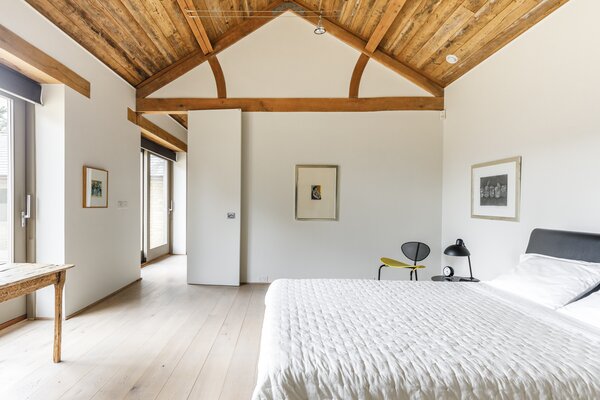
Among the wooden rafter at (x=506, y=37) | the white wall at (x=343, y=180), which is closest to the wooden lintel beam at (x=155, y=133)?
the white wall at (x=343, y=180)

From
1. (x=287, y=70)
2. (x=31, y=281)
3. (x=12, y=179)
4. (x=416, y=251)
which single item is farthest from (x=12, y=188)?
(x=416, y=251)

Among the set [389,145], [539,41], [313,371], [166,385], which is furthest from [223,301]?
[539,41]

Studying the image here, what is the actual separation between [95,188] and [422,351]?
3.66 meters

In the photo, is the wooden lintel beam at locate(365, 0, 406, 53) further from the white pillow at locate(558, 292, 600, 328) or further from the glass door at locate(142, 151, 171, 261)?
the glass door at locate(142, 151, 171, 261)

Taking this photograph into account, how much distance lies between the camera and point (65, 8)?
8.48 ft

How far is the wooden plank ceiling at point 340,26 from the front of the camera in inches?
105

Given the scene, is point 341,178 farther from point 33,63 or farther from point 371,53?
point 33,63

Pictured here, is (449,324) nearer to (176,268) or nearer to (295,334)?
(295,334)

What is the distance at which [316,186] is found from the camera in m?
4.09

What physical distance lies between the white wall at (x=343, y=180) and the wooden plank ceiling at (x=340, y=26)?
0.94 m

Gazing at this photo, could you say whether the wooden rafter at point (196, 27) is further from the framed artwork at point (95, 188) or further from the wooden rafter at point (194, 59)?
the framed artwork at point (95, 188)

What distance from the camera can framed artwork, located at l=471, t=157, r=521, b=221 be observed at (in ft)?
9.14

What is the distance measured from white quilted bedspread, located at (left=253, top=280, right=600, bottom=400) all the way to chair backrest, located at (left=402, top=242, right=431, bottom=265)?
1.90m

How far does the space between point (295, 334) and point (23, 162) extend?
3277 millimetres
